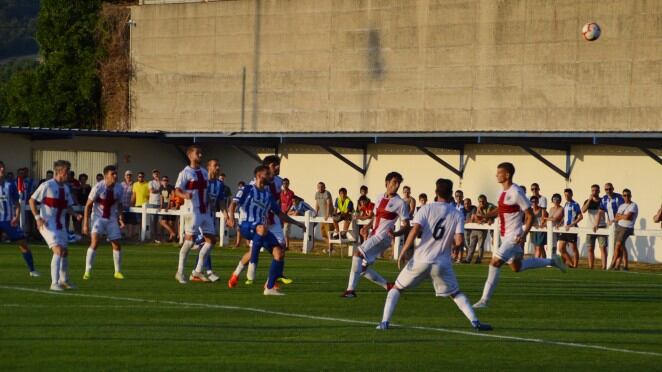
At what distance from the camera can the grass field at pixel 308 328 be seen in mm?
11930

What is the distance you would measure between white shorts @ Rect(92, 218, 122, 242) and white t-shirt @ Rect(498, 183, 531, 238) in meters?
6.80

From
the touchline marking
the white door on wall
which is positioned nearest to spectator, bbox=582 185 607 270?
the touchline marking

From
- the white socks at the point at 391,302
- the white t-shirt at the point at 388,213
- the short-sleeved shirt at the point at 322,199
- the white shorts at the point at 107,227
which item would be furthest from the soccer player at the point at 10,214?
the short-sleeved shirt at the point at 322,199

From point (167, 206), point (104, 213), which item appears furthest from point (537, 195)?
point (104, 213)

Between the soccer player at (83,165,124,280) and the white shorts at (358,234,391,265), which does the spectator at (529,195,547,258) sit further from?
the soccer player at (83,165,124,280)

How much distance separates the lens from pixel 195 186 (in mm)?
21438

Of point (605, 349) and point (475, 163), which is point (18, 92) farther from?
point (605, 349)

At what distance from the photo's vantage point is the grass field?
11930 mm

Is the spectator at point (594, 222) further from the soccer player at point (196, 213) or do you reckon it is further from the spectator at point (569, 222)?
the soccer player at point (196, 213)

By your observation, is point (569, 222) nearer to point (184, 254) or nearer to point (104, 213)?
point (184, 254)

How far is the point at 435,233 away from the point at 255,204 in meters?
6.15

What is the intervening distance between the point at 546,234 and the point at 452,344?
60.4 ft

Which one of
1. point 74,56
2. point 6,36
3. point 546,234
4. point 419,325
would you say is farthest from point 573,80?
point 6,36

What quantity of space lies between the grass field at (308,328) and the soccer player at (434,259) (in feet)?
1.20
